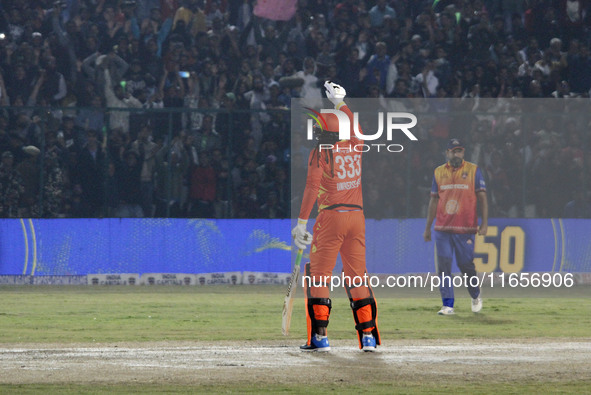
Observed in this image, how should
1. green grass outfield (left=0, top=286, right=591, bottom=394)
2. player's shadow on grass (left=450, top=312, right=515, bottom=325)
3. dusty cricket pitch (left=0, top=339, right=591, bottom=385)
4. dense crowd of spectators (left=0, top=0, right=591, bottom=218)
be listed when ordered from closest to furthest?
1. green grass outfield (left=0, top=286, right=591, bottom=394)
2. dusty cricket pitch (left=0, top=339, right=591, bottom=385)
3. player's shadow on grass (left=450, top=312, right=515, bottom=325)
4. dense crowd of spectators (left=0, top=0, right=591, bottom=218)

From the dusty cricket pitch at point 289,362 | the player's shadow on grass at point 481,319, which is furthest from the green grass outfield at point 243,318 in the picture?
the dusty cricket pitch at point 289,362

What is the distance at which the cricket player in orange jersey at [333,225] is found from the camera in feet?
35.5

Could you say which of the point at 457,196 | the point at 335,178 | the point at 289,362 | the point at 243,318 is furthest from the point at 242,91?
the point at 289,362

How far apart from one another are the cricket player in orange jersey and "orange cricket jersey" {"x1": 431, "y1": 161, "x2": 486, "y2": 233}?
16.7ft

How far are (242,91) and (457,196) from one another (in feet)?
28.1

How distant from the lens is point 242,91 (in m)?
23.4

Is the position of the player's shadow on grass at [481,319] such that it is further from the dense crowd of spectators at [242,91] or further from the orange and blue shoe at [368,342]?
the dense crowd of spectators at [242,91]

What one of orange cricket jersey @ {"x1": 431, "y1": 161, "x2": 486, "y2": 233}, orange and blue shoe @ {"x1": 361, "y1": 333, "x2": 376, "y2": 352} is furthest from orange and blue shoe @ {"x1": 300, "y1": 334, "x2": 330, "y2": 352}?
orange cricket jersey @ {"x1": 431, "y1": 161, "x2": 486, "y2": 233}

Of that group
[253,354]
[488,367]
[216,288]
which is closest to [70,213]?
[216,288]

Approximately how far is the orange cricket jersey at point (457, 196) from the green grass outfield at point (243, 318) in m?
1.42

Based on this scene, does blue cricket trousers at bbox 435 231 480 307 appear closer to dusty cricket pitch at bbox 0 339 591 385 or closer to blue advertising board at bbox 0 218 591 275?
dusty cricket pitch at bbox 0 339 591 385

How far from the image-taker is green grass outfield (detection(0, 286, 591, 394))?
352 inches

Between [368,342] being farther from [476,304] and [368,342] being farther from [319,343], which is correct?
[476,304]

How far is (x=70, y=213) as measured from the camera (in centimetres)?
2080
